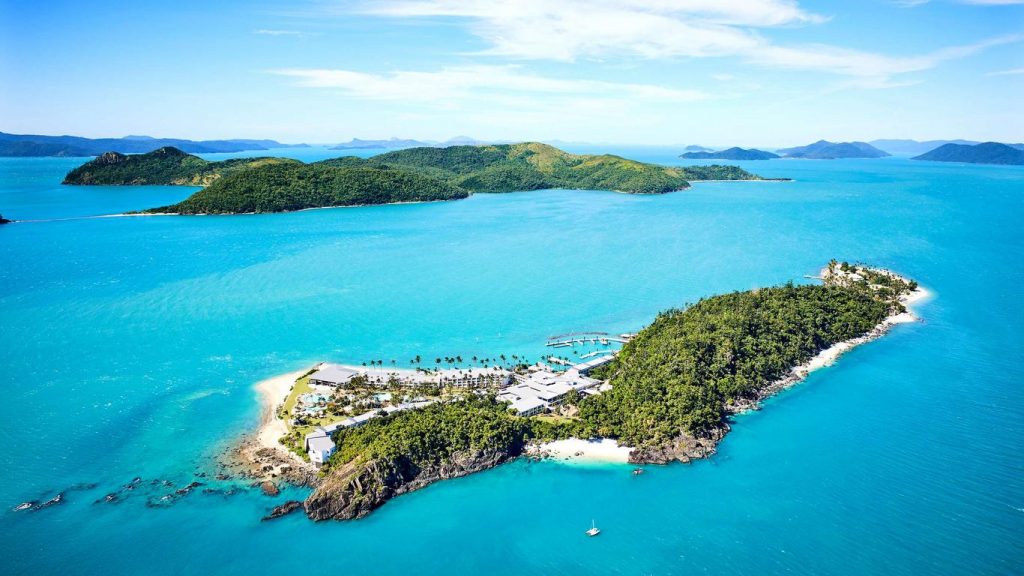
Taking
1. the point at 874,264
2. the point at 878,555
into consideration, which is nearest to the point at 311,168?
the point at 874,264

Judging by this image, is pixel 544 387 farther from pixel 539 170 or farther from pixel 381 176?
pixel 539 170

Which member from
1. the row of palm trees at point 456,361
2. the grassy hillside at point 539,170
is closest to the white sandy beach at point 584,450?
the row of palm trees at point 456,361

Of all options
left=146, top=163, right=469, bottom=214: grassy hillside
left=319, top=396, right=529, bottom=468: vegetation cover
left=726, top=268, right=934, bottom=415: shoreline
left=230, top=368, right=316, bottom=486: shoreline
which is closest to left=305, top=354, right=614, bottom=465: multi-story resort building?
left=319, top=396, right=529, bottom=468: vegetation cover

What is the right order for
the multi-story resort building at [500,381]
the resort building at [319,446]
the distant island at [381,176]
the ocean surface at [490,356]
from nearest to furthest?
the ocean surface at [490,356]
the resort building at [319,446]
the multi-story resort building at [500,381]
the distant island at [381,176]

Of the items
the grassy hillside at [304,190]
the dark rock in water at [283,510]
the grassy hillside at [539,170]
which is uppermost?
the grassy hillside at [539,170]

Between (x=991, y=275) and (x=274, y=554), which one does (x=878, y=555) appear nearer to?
(x=274, y=554)

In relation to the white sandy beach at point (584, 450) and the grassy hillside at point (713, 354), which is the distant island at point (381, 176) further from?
the white sandy beach at point (584, 450)

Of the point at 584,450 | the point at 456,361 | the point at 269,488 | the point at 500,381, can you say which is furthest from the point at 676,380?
the point at 269,488
